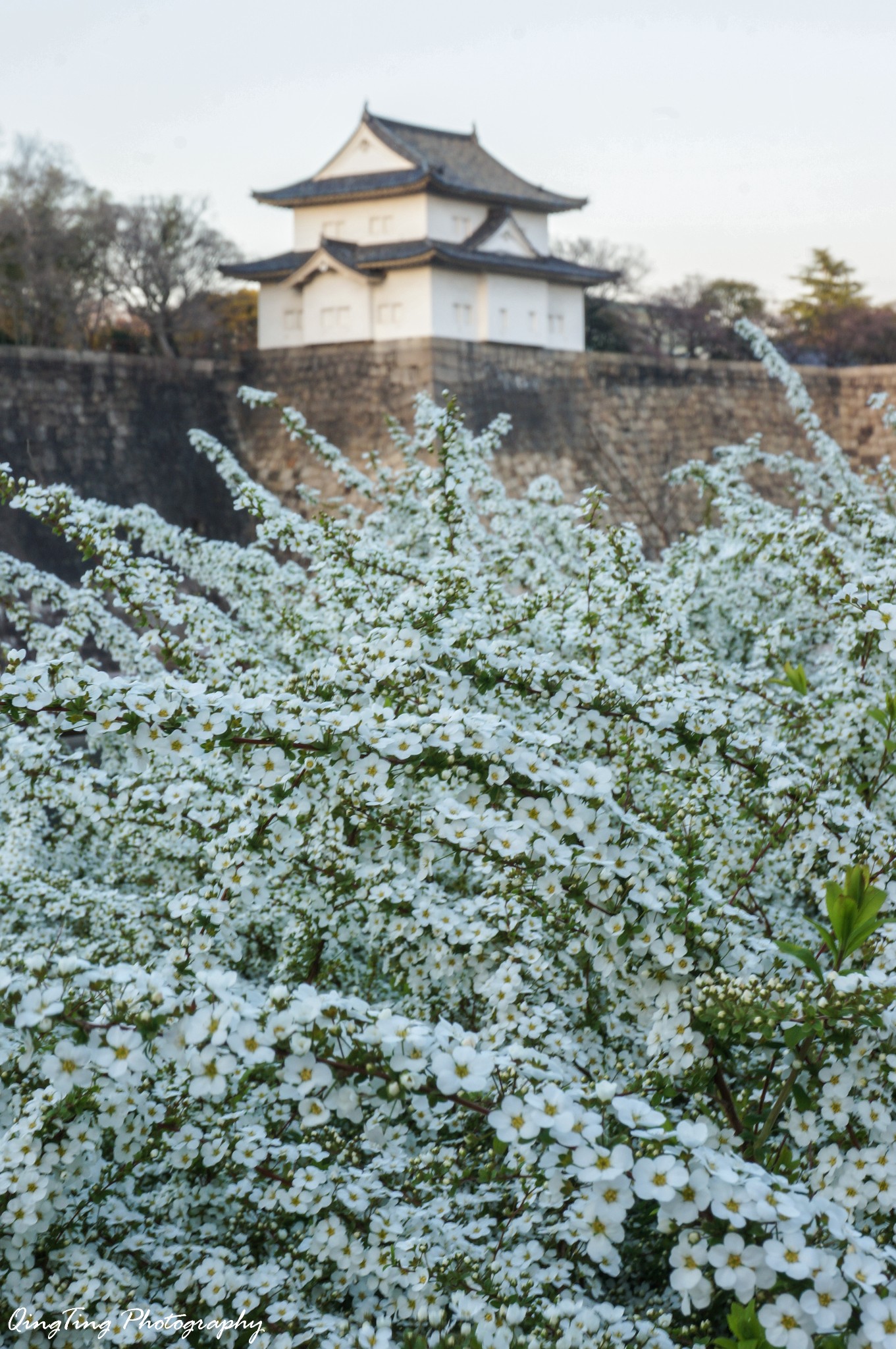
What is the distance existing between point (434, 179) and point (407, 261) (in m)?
1.57

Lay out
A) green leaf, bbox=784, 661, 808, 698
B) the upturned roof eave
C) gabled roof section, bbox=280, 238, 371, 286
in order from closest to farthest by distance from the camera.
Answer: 1. green leaf, bbox=784, 661, 808, 698
2. gabled roof section, bbox=280, 238, 371, 286
3. the upturned roof eave

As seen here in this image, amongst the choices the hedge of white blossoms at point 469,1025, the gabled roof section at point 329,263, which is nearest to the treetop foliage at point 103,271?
the gabled roof section at point 329,263

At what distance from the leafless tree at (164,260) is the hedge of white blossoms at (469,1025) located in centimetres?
2018

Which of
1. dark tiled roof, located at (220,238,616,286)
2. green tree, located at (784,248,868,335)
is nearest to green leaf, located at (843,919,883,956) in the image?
dark tiled roof, located at (220,238,616,286)

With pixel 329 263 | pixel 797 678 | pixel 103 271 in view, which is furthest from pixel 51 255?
pixel 797 678

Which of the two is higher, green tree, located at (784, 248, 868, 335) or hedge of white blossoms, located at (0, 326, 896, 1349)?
green tree, located at (784, 248, 868, 335)

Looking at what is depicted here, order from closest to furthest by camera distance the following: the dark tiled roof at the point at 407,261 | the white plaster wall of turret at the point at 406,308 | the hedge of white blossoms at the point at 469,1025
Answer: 1. the hedge of white blossoms at the point at 469,1025
2. the dark tiled roof at the point at 407,261
3. the white plaster wall of turret at the point at 406,308

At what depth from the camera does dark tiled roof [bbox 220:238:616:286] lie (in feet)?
57.8

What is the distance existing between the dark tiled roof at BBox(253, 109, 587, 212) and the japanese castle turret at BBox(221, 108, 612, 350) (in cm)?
3

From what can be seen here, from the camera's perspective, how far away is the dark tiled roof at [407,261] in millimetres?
17625

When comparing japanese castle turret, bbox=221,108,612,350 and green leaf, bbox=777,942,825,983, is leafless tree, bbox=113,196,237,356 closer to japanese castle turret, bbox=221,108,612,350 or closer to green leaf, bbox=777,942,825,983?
japanese castle turret, bbox=221,108,612,350

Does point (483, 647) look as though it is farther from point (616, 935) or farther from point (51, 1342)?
point (51, 1342)

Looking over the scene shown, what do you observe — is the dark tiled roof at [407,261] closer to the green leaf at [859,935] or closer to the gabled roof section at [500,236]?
the gabled roof section at [500,236]

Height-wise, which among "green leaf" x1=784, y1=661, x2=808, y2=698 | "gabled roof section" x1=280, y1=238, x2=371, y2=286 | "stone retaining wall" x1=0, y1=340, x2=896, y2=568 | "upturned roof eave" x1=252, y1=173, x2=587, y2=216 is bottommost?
"green leaf" x1=784, y1=661, x2=808, y2=698
